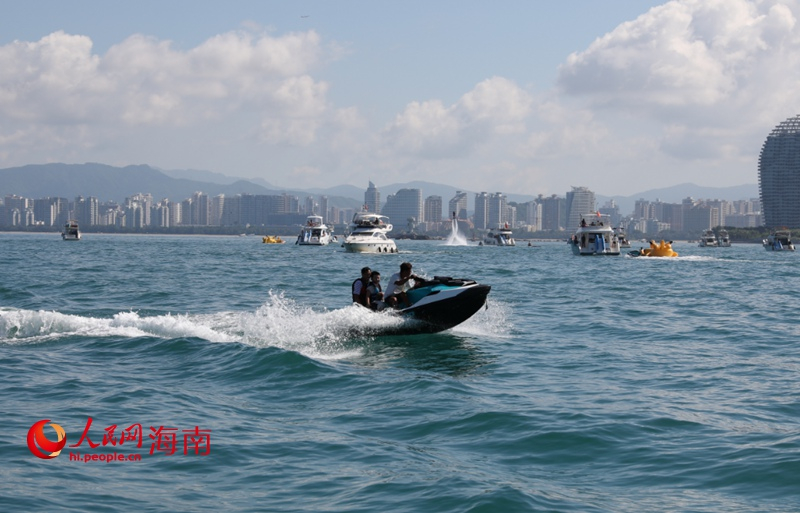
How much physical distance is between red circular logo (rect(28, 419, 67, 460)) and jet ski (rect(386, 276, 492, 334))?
9378 millimetres

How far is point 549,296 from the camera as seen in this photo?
3192 centimetres

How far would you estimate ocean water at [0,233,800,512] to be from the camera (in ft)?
26.6

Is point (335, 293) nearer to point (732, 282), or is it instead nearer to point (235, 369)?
point (235, 369)

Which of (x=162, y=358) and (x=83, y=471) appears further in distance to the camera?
(x=162, y=358)

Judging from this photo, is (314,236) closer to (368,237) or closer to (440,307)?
(368,237)

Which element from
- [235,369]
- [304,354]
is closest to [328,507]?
[235,369]

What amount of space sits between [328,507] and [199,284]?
2886 centimetres

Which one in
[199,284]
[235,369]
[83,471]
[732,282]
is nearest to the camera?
[83,471]

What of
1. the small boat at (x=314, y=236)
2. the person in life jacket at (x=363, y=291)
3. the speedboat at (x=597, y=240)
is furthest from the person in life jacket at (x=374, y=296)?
the small boat at (x=314, y=236)

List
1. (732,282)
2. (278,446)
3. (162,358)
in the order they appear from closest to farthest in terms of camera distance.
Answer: (278,446) → (162,358) → (732,282)

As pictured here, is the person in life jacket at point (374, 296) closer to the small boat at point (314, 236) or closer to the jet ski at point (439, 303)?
the jet ski at point (439, 303)

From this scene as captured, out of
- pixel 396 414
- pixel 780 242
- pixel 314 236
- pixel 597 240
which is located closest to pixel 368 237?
pixel 597 240

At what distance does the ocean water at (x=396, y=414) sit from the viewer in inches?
319

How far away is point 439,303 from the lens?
727 inches
